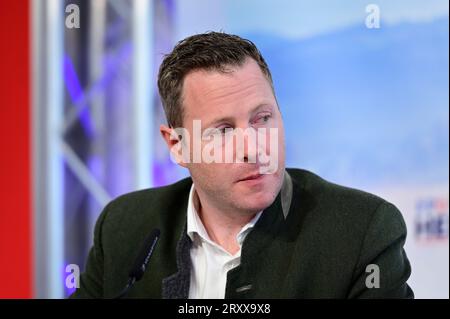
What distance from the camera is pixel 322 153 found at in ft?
7.56

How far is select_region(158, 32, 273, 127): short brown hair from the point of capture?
1370 mm

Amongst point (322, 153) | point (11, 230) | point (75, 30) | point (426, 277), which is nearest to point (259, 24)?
point (322, 153)

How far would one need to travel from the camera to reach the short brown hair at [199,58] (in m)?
1.37

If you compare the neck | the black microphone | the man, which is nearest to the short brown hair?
the man

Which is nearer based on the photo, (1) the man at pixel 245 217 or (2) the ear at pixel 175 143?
(1) the man at pixel 245 217

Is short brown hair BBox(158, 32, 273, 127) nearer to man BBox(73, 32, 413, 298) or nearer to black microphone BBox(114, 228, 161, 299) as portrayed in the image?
man BBox(73, 32, 413, 298)

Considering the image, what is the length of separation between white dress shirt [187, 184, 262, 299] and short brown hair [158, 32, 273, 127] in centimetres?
26

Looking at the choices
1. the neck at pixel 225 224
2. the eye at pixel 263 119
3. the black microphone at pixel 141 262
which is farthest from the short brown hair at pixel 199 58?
the black microphone at pixel 141 262

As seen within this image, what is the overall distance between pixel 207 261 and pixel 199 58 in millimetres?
463

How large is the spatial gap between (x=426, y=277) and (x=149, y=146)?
117cm

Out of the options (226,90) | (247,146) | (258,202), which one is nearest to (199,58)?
(226,90)

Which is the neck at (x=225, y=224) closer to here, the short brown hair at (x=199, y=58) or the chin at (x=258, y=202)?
the chin at (x=258, y=202)

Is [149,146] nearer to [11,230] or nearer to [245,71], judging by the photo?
[11,230]

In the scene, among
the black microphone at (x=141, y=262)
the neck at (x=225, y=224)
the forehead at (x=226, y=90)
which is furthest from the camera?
the neck at (x=225, y=224)
